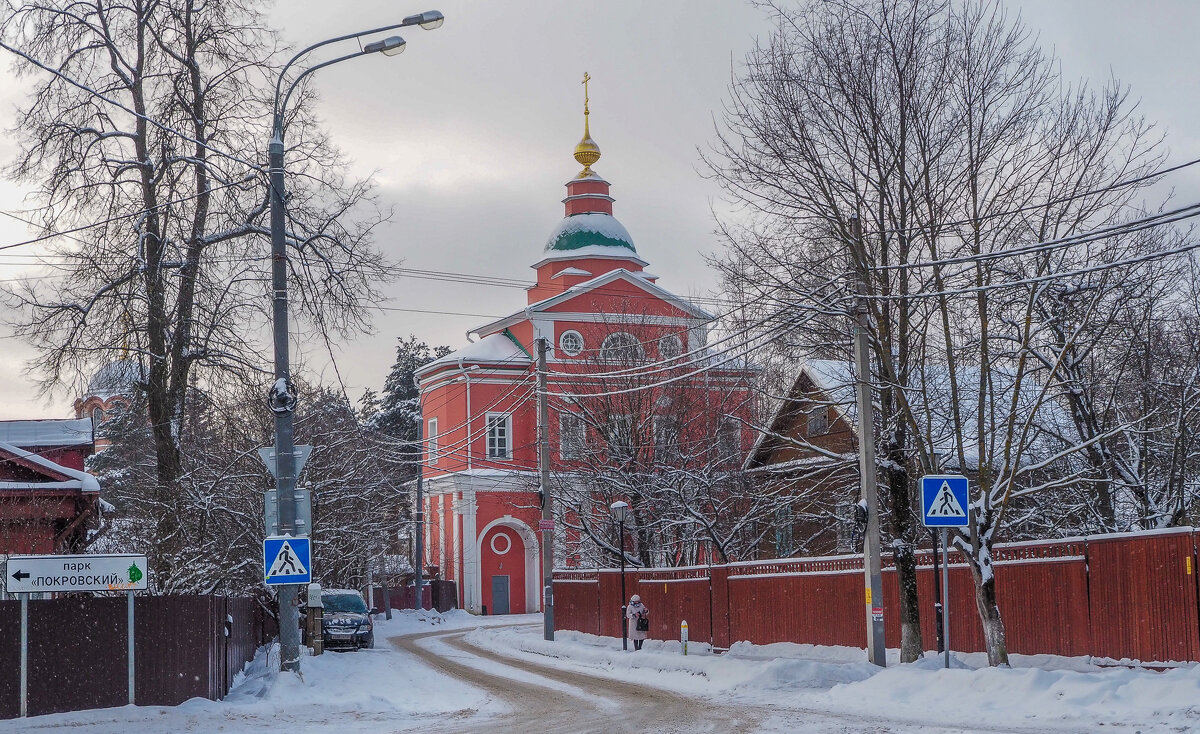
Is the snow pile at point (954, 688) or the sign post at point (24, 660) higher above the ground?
the sign post at point (24, 660)

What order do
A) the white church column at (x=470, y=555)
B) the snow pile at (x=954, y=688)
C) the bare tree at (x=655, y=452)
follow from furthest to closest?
the white church column at (x=470, y=555) < the bare tree at (x=655, y=452) < the snow pile at (x=954, y=688)

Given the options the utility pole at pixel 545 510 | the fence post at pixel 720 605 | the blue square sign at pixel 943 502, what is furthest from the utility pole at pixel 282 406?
the utility pole at pixel 545 510

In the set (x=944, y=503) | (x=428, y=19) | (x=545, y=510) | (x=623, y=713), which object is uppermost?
(x=428, y=19)

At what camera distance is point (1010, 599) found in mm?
20828

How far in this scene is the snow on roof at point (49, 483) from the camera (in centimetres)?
2408

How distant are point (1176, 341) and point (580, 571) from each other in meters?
17.7

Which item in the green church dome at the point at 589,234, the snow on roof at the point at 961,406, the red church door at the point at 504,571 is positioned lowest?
the red church door at the point at 504,571

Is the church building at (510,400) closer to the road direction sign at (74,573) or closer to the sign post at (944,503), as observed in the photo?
the sign post at (944,503)

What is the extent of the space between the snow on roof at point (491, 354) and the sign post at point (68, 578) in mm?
42543

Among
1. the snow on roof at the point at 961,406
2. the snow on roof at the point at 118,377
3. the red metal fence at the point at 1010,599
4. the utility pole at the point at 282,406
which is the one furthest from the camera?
the snow on roof at the point at 961,406

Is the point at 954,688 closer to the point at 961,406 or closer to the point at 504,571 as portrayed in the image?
the point at 961,406

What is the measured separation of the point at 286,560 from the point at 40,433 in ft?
50.9

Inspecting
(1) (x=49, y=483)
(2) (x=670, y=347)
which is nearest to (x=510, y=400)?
(2) (x=670, y=347)

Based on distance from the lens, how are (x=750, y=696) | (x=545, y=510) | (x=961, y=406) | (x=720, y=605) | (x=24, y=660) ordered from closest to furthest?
1. (x=24, y=660)
2. (x=750, y=696)
3. (x=720, y=605)
4. (x=961, y=406)
5. (x=545, y=510)
